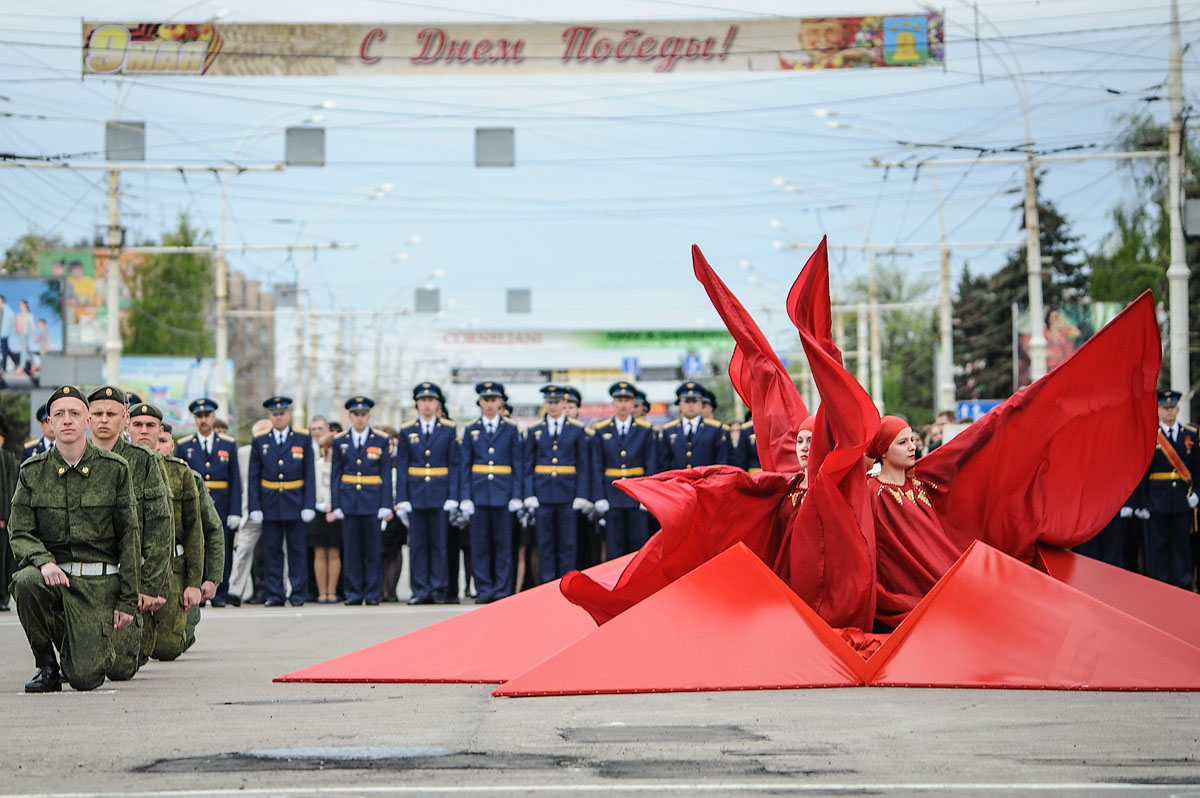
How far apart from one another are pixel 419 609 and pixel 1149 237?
40349 millimetres

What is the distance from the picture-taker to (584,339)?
2985 inches

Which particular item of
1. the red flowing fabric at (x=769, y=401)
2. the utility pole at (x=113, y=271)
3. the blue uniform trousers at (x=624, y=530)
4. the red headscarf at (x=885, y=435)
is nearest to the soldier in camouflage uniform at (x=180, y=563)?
the red flowing fabric at (x=769, y=401)

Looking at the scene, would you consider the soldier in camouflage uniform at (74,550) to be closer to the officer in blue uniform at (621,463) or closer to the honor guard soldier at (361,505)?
the honor guard soldier at (361,505)

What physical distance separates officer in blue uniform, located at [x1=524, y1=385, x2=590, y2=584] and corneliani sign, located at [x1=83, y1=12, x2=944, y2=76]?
1017 centimetres

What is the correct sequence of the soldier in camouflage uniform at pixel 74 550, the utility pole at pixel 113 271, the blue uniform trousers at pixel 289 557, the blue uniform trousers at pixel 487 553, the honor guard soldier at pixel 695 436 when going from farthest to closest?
1. the utility pole at pixel 113 271
2. the blue uniform trousers at pixel 289 557
3. the blue uniform trousers at pixel 487 553
4. the honor guard soldier at pixel 695 436
5. the soldier in camouflage uniform at pixel 74 550

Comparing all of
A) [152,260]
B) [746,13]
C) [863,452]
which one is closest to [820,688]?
[863,452]

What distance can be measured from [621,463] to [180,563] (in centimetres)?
654

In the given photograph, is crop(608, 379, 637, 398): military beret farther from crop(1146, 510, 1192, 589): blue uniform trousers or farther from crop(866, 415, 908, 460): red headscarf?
crop(866, 415, 908, 460): red headscarf

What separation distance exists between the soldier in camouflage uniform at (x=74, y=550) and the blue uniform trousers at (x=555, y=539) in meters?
7.95

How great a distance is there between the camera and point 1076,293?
67.9 meters

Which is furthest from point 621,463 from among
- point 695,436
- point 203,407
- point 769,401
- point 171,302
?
point 171,302

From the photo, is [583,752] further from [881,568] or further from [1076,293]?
[1076,293]

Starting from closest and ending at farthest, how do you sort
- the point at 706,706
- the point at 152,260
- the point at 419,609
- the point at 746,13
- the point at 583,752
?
1. the point at 583,752
2. the point at 706,706
3. the point at 419,609
4. the point at 746,13
5. the point at 152,260

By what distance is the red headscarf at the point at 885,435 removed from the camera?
408 inches
